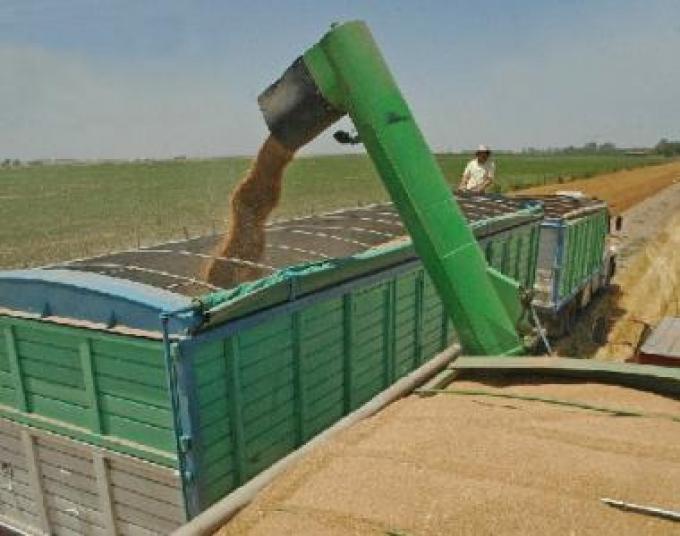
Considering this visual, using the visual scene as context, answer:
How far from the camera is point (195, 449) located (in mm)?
4438

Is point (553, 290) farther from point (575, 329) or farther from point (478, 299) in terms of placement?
point (478, 299)

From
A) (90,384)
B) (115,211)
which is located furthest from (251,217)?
(115,211)

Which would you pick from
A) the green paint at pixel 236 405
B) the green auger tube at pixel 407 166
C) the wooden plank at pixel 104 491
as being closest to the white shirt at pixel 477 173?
the green auger tube at pixel 407 166

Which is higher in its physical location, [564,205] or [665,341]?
[564,205]

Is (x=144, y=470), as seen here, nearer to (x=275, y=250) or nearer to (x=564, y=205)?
(x=275, y=250)

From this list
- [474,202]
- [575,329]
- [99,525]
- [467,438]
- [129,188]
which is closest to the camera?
[467,438]

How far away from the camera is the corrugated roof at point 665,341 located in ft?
20.5

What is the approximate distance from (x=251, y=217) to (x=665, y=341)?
4.68 metres

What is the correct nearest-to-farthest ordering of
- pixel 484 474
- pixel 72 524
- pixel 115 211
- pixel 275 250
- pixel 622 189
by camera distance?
1. pixel 484 474
2. pixel 72 524
3. pixel 275 250
4. pixel 115 211
5. pixel 622 189

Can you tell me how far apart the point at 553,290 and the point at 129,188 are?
219 ft

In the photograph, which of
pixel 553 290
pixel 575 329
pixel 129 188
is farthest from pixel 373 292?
pixel 129 188

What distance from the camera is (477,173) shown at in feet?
43.3

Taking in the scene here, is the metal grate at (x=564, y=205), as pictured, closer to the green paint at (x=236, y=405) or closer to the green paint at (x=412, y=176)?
the green paint at (x=412, y=176)

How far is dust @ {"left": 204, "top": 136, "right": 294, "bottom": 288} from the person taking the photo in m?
5.57
